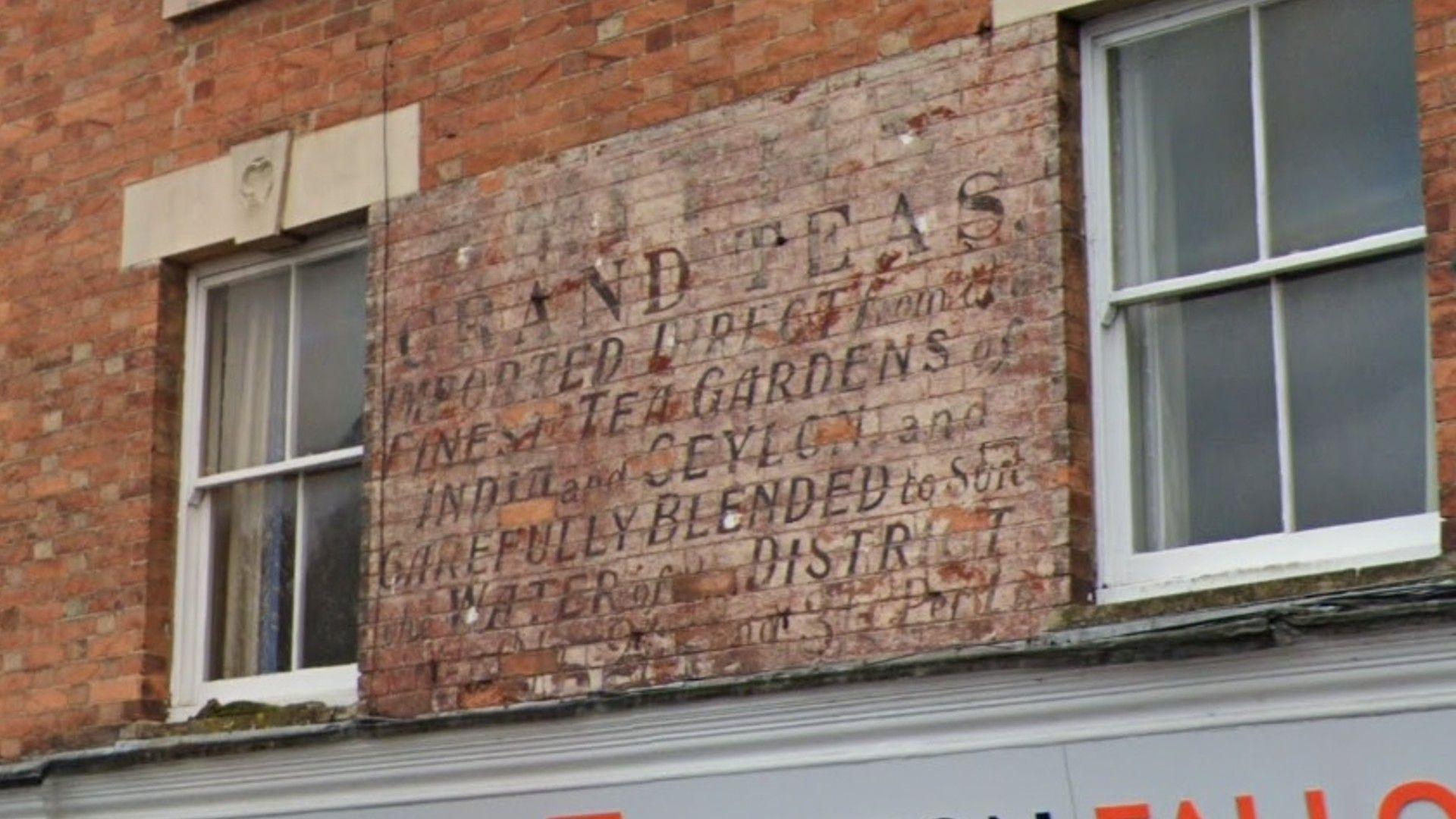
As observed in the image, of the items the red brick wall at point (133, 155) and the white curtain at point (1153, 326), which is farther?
the red brick wall at point (133, 155)

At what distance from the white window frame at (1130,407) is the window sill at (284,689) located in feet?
9.44

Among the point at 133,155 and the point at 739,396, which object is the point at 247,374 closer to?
the point at 133,155

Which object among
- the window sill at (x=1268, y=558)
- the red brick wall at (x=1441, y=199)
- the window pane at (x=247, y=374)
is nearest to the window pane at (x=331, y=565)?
the window pane at (x=247, y=374)

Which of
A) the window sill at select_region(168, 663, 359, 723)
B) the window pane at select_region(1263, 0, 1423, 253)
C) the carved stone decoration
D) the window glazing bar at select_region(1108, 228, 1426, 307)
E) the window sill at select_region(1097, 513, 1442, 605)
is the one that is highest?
the carved stone decoration

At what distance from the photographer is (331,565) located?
31.7 ft

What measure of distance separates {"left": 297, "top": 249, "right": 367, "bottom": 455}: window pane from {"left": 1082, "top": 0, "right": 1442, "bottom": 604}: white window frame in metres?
2.97

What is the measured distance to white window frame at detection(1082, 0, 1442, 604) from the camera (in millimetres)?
7254

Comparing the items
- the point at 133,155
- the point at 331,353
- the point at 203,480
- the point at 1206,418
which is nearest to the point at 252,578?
the point at 203,480

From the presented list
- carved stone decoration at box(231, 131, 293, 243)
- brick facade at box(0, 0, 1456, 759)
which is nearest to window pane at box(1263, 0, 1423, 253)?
brick facade at box(0, 0, 1456, 759)

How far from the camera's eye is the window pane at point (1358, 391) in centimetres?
731

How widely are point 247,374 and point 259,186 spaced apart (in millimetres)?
715

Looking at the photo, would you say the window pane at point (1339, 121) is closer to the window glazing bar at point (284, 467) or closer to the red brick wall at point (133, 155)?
the red brick wall at point (133, 155)

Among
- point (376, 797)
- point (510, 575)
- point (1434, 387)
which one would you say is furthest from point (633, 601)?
point (1434, 387)

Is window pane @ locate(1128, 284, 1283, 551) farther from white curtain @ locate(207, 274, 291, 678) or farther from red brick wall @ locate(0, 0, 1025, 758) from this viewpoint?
white curtain @ locate(207, 274, 291, 678)
